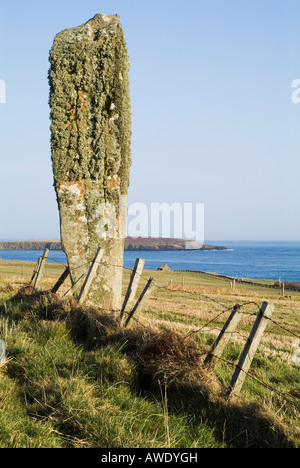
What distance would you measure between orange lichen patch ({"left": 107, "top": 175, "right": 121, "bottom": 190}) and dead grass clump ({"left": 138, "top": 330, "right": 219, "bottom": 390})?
5.29m

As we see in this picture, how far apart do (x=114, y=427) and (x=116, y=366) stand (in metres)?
1.67

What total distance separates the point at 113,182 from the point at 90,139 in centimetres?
131

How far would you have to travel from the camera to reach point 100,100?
1120 cm

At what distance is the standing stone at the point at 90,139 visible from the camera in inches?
432

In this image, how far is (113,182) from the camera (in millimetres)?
11094

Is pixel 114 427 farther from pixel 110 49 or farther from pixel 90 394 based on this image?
pixel 110 49

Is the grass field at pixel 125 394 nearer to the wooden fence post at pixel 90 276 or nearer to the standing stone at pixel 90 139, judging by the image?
the wooden fence post at pixel 90 276

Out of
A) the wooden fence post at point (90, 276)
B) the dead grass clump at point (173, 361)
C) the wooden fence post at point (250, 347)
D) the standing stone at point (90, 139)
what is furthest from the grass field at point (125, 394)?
the standing stone at point (90, 139)

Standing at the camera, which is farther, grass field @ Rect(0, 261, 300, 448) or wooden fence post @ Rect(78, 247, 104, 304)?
wooden fence post @ Rect(78, 247, 104, 304)

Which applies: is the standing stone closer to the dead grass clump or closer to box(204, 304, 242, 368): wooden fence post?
the dead grass clump

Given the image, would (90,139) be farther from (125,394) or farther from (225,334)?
(125,394)

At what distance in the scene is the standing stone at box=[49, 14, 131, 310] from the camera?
11.0 meters

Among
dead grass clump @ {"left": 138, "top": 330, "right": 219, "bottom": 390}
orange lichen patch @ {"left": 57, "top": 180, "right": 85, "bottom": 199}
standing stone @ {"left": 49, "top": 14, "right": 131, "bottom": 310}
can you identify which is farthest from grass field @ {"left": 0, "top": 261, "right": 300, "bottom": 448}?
orange lichen patch @ {"left": 57, "top": 180, "right": 85, "bottom": 199}
